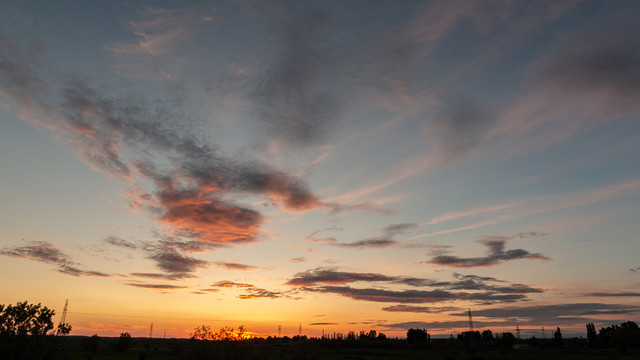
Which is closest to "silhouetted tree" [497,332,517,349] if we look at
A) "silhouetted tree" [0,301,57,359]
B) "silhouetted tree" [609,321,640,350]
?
"silhouetted tree" [609,321,640,350]

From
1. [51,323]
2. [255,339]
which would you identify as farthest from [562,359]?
[51,323]

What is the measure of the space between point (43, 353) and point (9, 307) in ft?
35.2

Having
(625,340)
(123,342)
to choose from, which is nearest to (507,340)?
(625,340)

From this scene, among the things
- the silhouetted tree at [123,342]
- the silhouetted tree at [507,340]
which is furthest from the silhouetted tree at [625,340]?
the silhouetted tree at [123,342]

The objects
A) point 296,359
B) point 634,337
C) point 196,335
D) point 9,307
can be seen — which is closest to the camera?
point 9,307

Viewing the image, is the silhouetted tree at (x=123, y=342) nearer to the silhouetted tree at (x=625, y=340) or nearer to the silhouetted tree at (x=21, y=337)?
the silhouetted tree at (x=21, y=337)

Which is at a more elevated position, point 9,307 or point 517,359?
point 9,307

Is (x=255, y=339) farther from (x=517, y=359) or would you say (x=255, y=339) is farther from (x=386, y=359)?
(x=517, y=359)

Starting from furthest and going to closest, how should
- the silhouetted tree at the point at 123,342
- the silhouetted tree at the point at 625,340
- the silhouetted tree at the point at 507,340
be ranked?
the silhouetted tree at the point at 507,340 < the silhouetted tree at the point at 625,340 < the silhouetted tree at the point at 123,342

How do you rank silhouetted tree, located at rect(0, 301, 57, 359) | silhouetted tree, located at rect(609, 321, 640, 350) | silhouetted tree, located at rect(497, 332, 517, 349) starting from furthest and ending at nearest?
silhouetted tree, located at rect(497, 332, 517, 349) < silhouetted tree, located at rect(609, 321, 640, 350) < silhouetted tree, located at rect(0, 301, 57, 359)

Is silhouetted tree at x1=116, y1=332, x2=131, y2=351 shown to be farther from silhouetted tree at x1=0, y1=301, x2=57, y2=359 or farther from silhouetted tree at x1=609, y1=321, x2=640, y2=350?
silhouetted tree at x1=609, y1=321, x2=640, y2=350

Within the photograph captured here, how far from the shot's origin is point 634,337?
142 meters

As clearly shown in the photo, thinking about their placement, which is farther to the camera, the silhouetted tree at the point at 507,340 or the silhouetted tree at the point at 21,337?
the silhouetted tree at the point at 507,340

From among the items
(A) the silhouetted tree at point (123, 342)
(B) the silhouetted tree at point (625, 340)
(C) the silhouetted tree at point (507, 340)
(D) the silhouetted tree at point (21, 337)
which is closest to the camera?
(D) the silhouetted tree at point (21, 337)
